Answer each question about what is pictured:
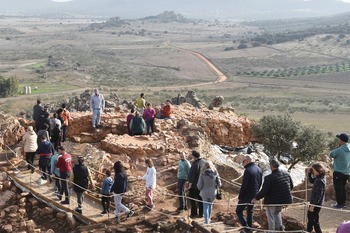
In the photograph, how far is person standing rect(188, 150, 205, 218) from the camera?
33.3ft

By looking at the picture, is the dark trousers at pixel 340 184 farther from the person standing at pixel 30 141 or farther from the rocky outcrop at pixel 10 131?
the rocky outcrop at pixel 10 131

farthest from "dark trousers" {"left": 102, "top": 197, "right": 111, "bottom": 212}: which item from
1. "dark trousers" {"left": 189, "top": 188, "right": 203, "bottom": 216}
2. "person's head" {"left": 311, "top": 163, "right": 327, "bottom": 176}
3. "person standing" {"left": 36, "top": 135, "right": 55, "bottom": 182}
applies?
"person's head" {"left": 311, "top": 163, "right": 327, "bottom": 176}

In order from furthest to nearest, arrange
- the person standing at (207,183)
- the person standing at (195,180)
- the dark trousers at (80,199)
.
A: the dark trousers at (80,199)
the person standing at (195,180)
the person standing at (207,183)

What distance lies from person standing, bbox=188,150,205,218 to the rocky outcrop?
8944 mm

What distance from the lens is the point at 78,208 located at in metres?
11.4

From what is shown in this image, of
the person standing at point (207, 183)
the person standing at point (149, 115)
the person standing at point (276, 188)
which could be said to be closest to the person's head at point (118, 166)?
the person standing at point (207, 183)

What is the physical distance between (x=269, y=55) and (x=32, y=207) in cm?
12414

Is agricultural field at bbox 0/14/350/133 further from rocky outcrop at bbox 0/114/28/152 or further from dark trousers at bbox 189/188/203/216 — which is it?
dark trousers at bbox 189/188/203/216

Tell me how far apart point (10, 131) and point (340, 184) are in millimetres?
12423

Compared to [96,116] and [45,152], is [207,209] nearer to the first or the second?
[45,152]

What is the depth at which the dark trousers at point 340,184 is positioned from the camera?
10.8m

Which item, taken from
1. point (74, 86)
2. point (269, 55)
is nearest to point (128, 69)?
point (74, 86)

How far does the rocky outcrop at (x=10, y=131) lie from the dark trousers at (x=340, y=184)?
39.5ft

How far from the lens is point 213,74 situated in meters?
102
